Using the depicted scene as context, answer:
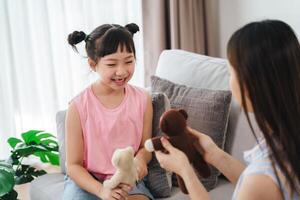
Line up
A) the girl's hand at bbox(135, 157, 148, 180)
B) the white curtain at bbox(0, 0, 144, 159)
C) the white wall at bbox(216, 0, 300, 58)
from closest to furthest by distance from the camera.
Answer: the girl's hand at bbox(135, 157, 148, 180)
the white wall at bbox(216, 0, 300, 58)
the white curtain at bbox(0, 0, 144, 159)

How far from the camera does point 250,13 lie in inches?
100

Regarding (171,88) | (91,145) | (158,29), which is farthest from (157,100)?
(158,29)

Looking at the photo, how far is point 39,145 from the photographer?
2.04m

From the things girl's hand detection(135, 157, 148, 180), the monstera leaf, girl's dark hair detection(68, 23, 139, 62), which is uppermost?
girl's dark hair detection(68, 23, 139, 62)

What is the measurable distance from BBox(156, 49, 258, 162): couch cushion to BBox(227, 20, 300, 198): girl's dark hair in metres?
0.72

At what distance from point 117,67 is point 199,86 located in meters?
0.50

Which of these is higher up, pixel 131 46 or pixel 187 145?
pixel 131 46

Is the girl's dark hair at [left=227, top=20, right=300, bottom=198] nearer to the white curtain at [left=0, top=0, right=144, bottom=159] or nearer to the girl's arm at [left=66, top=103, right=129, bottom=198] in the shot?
the girl's arm at [left=66, top=103, right=129, bottom=198]

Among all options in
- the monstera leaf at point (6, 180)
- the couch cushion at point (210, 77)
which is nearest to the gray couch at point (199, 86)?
the couch cushion at point (210, 77)

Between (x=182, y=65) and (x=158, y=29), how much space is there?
0.69 metres

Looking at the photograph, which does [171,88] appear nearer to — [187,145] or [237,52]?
[187,145]

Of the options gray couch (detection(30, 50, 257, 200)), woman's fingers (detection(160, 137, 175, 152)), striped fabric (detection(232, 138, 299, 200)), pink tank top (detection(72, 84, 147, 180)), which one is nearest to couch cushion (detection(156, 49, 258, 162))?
gray couch (detection(30, 50, 257, 200))

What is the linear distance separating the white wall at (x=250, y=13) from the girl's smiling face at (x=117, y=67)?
1026 mm

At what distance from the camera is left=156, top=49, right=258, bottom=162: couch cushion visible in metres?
1.70
